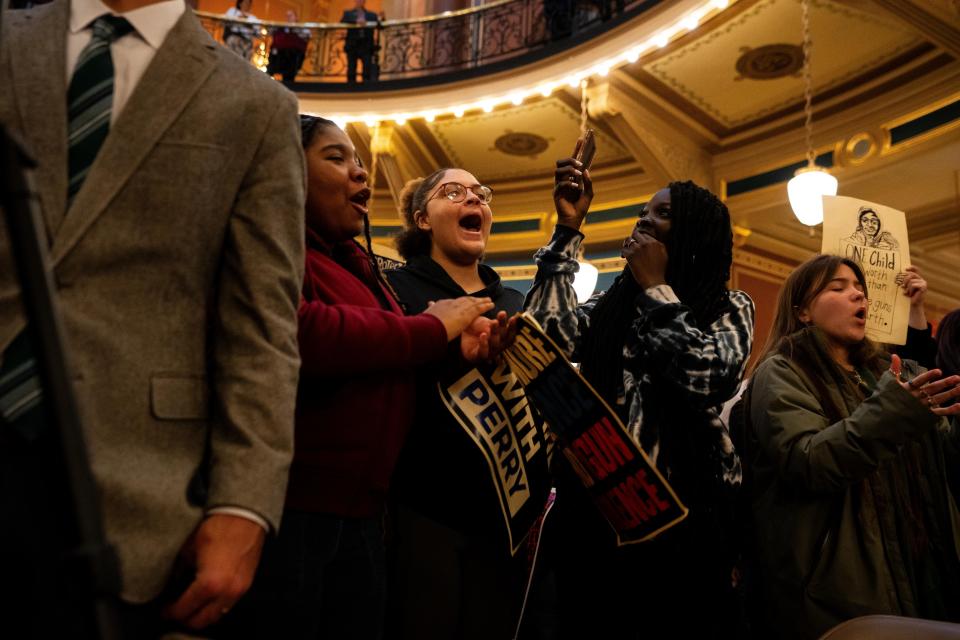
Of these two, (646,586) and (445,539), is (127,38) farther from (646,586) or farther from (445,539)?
(646,586)

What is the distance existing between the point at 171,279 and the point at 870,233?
221 cm

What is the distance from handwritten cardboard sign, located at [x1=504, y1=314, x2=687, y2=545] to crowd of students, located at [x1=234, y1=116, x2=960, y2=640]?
0.09 m

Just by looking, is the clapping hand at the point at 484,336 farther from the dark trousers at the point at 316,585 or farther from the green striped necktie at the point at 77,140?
the green striped necktie at the point at 77,140

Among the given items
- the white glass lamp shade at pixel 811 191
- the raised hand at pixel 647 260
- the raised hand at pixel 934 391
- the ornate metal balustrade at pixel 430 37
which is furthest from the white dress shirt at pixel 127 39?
the ornate metal balustrade at pixel 430 37

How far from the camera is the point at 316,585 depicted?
3.64ft

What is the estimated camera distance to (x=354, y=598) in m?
1.17

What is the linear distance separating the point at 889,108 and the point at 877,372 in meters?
5.10

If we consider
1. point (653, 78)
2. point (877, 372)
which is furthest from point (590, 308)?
point (653, 78)

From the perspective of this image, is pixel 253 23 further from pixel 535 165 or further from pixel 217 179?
pixel 217 179

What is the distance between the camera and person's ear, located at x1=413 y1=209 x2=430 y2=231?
6.71 ft

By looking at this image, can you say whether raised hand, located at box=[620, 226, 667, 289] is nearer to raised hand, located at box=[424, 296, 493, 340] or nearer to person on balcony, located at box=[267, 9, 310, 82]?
raised hand, located at box=[424, 296, 493, 340]

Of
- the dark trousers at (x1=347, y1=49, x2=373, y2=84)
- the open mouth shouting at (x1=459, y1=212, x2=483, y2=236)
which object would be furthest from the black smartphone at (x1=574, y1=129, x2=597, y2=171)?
the dark trousers at (x1=347, y1=49, x2=373, y2=84)

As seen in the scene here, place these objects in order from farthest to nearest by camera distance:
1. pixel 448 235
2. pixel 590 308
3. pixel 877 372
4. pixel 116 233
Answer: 1. pixel 877 372
2. pixel 590 308
3. pixel 448 235
4. pixel 116 233

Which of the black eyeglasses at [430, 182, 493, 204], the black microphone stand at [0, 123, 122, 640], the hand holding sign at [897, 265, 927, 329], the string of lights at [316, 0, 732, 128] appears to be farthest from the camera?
the string of lights at [316, 0, 732, 128]
